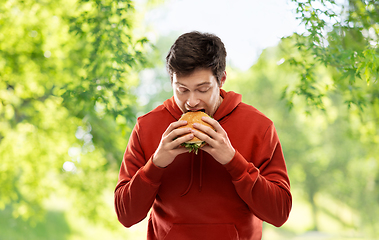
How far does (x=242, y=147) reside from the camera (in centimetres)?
193

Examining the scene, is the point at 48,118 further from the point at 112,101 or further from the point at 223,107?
the point at 223,107

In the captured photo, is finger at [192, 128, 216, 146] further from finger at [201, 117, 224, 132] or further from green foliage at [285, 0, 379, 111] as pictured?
green foliage at [285, 0, 379, 111]

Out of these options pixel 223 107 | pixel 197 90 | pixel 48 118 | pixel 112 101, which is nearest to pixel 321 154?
pixel 48 118

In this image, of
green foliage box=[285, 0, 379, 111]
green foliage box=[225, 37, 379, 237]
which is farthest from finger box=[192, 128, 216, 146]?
green foliage box=[225, 37, 379, 237]

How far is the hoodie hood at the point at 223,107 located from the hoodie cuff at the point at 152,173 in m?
0.44

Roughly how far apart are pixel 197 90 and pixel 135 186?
24.6 inches

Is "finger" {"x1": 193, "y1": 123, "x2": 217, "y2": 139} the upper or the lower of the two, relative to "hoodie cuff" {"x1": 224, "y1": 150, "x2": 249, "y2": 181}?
upper

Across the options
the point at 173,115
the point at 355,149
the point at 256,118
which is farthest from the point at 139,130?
the point at 355,149

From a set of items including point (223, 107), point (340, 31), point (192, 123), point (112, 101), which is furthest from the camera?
point (112, 101)

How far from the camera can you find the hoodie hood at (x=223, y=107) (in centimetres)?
204

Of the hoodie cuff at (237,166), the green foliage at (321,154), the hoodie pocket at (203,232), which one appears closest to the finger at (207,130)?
the hoodie cuff at (237,166)

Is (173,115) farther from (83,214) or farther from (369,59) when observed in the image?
(83,214)

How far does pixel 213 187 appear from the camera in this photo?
191 centimetres

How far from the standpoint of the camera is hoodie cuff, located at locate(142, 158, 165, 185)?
5.67 feet
